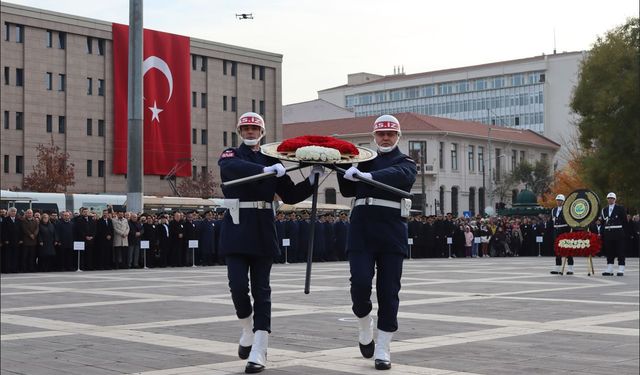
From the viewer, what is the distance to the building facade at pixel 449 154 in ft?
279

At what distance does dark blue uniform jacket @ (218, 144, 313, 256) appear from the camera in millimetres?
8000

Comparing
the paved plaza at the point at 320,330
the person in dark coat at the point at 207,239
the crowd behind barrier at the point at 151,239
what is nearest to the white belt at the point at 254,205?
the paved plaza at the point at 320,330

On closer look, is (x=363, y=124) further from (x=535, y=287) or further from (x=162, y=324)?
(x=162, y=324)

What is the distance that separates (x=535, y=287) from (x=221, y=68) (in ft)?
211

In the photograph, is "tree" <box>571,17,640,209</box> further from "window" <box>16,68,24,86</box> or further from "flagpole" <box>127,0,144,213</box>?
"window" <box>16,68,24,86</box>

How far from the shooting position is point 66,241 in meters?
27.1

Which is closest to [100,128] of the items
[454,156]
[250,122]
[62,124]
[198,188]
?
[62,124]

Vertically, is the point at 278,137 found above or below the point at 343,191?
above

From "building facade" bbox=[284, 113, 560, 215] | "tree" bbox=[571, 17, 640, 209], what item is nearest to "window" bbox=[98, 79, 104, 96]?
"building facade" bbox=[284, 113, 560, 215]

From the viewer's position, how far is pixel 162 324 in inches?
462

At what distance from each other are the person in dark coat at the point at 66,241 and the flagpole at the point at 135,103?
2.38 m

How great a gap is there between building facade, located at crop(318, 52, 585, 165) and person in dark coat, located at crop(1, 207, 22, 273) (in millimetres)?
82252

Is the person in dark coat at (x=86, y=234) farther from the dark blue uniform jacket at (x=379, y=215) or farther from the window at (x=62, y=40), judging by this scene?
the window at (x=62, y=40)

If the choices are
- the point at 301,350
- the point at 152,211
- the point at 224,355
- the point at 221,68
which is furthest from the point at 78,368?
the point at 221,68
